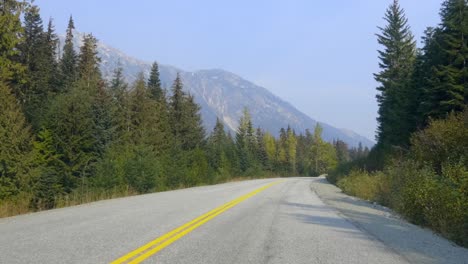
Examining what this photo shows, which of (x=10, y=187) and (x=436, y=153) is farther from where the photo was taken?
(x=10, y=187)

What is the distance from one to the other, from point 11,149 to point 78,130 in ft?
21.0

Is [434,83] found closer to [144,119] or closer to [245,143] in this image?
[144,119]

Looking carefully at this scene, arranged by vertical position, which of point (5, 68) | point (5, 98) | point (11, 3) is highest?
point (11, 3)

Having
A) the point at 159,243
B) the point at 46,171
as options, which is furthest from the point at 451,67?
the point at 159,243

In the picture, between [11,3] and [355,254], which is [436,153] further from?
[11,3]

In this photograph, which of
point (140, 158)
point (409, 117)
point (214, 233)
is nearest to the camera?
point (214, 233)

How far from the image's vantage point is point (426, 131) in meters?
18.2

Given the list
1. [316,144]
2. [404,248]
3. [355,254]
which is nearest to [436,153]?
[404,248]

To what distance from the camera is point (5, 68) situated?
23.4 meters

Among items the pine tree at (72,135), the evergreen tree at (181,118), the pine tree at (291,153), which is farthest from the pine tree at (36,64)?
the pine tree at (291,153)

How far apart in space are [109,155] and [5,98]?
27.9 feet

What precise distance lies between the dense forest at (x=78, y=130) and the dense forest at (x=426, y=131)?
44.4 feet

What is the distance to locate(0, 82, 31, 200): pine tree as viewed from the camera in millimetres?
21047

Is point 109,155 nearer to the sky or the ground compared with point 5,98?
nearer to the ground
